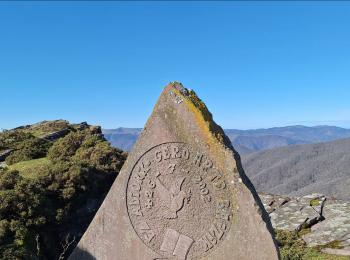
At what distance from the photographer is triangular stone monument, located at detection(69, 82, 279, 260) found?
15.1 ft

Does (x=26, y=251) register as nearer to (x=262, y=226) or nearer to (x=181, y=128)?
A: (x=181, y=128)

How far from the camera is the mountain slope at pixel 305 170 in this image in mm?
31656

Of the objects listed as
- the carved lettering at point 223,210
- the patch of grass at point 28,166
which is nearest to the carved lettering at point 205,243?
the carved lettering at point 223,210

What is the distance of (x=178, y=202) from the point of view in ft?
15.9

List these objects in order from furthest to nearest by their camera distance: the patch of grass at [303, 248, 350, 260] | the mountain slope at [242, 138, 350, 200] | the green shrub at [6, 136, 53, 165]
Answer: the mountain slope at [242, 138, 350, 200] < the green shrub at [6, 136, 53, 165] < the patch of grass at [303, 248, 350, 260]

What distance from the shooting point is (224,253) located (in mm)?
4668

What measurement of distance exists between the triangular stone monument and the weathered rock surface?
444 centimetres

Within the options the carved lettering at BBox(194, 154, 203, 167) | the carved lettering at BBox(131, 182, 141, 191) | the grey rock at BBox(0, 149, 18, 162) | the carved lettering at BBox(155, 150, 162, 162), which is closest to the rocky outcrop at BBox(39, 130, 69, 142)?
the grey rock at BBox(0, 149, 18, 162)

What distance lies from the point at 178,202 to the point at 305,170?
43.2m

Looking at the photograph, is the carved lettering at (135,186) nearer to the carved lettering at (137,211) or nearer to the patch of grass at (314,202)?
the carved lettering at (137,211)

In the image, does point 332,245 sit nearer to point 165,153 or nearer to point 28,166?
point 165,153

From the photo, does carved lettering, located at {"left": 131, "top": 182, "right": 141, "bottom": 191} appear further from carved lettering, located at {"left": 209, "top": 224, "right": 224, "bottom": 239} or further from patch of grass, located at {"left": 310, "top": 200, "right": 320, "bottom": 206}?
patch of grass, located at {"left": 310, "top": 200, "right": 320, "bottom": 206}

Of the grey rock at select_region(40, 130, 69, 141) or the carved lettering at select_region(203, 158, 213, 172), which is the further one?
the grey rock at select_region(40, 130, 69, 141)

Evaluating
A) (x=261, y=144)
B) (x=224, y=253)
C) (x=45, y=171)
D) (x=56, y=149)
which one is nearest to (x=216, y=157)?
(x=224, y=253)
